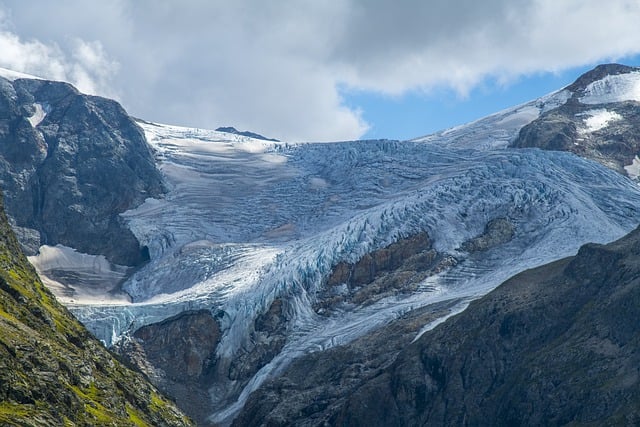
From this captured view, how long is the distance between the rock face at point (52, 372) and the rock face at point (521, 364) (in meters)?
22.7

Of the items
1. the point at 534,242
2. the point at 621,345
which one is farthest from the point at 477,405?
the point at 534,242

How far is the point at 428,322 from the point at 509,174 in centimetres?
5895

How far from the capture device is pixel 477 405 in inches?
4719

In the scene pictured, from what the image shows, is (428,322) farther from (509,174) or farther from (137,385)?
(509,174)

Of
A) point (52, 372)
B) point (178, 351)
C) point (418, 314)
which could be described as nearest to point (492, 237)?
point (418, 314)

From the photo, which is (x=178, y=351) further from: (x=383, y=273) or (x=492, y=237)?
(x=492, y=237)

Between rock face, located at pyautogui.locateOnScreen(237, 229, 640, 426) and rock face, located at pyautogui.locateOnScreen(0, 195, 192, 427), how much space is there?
22.7 m

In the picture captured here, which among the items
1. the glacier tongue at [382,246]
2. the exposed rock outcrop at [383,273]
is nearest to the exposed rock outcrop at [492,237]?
the glacier tongue at [382,246]

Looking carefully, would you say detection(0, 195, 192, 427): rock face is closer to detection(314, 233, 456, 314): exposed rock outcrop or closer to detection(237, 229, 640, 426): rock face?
detection(237, 229, 640, 426): rock face

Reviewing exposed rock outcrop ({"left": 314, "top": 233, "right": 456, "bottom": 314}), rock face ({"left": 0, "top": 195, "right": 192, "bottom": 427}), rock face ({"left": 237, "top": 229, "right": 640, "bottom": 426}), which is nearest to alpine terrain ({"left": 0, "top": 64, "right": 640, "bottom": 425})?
rock face ({"left": 237, "top": 229, "right": 640, "bottom": 426})

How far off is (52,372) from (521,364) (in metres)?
57.8

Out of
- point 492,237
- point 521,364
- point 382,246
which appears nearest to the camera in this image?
point 521,364

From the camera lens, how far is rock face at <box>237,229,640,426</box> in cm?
11138

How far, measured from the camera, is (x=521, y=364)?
122m
